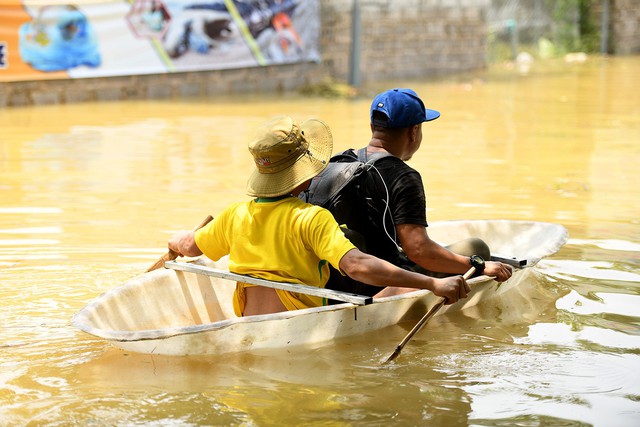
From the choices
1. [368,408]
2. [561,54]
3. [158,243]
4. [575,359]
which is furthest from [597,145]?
[561,54]

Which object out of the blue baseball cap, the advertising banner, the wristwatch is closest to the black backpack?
the blue baseball cap

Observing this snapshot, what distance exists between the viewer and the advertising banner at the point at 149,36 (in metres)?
14.3

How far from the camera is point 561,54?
82.8 feet

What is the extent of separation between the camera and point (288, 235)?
455 cm

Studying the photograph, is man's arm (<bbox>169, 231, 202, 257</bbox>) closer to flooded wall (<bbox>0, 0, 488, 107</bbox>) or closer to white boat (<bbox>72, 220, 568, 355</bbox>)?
white boat (<bbox>72, 220, 568, 355</bbox>)

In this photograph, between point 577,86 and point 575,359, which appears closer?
point 575,359

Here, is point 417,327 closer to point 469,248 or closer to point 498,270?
point 498,270

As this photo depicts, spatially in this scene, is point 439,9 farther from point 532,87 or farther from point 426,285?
point 426,285

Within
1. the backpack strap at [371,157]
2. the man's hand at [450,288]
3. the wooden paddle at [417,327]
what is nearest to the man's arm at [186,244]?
the backpack strap at [371,157]

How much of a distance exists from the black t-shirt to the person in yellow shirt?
0.34 meters

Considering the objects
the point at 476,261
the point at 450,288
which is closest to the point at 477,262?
the point at 476,261

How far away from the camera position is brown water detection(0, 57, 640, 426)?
4.28 m

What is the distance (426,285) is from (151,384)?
1.32m

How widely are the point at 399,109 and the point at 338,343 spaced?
3.91 feet
